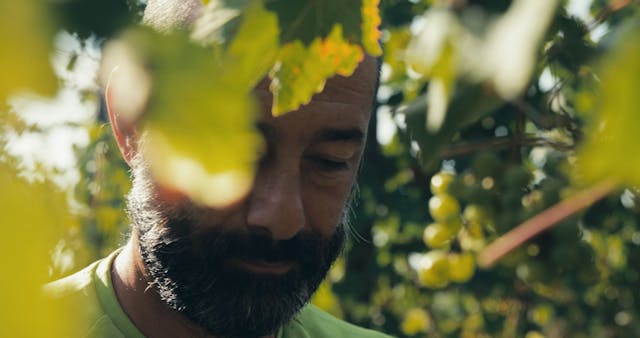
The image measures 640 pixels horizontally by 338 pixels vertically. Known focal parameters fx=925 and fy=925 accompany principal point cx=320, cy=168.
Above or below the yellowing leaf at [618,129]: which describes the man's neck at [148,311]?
below

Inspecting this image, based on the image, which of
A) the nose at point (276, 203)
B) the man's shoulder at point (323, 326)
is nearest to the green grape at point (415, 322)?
the man's shoulder at point (323, 326)

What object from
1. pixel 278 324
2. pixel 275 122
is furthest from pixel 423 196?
pixel 275 122

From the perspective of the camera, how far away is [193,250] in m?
1.62

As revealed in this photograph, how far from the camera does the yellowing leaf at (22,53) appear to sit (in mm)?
288

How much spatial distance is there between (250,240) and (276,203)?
95 millimetres

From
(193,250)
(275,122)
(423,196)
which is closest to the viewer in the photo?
(275,122)

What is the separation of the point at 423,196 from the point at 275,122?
331cm

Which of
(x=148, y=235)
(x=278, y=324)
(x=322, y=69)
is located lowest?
(x=278, y=324)

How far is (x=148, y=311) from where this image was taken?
5.53ft

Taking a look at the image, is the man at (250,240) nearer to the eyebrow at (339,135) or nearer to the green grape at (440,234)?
the eyebrow at (339,135)

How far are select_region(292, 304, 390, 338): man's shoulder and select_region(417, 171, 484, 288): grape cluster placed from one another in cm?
42

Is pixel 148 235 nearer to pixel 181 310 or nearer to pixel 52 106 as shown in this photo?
pixel 181 310

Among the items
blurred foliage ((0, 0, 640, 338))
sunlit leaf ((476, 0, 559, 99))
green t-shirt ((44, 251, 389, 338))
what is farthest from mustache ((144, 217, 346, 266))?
sunlit leaf ((476, 0, 559, 99))

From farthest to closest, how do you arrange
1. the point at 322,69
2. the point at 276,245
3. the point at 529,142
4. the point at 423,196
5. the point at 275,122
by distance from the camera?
the point at 423,196 → the point at 276,245 → the point at 275,122 → the point at 529,142 → the point at 322,69
